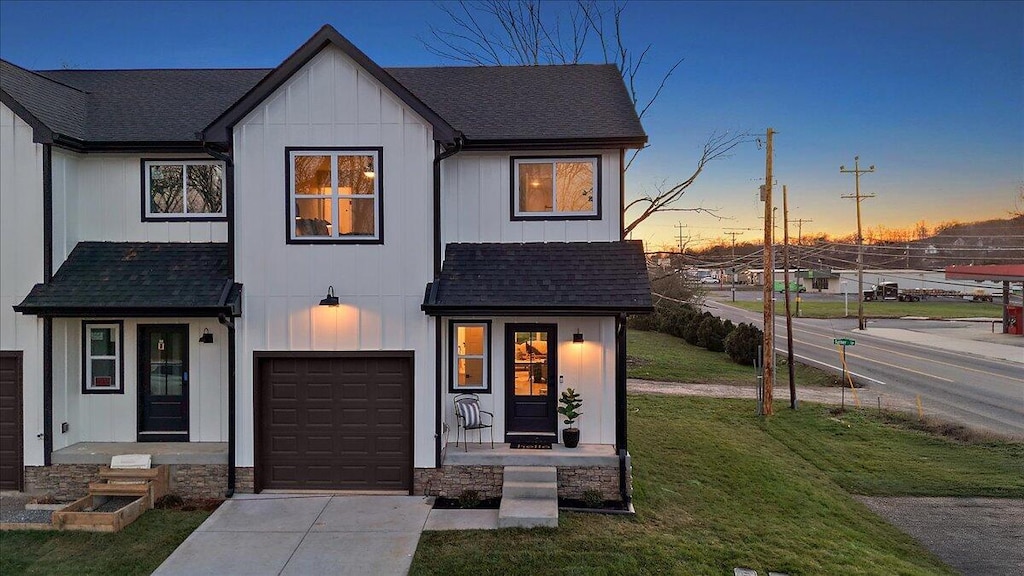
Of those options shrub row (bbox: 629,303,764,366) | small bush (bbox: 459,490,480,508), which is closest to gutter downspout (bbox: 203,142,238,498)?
small bush (bbox: 459,490,480,508)

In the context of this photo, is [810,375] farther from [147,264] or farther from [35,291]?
[35,291]

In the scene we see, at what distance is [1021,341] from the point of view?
28.3 m

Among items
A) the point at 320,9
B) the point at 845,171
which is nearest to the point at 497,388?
the point at 320,9

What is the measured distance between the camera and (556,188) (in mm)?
9648

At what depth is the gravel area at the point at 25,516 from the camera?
7.89 metres

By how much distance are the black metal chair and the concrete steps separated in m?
0.90

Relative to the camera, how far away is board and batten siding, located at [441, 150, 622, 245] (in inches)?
377

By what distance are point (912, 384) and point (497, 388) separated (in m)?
17.9

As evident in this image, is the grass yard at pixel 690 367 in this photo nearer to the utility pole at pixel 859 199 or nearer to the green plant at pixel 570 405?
the utility pole at pixel 859 199

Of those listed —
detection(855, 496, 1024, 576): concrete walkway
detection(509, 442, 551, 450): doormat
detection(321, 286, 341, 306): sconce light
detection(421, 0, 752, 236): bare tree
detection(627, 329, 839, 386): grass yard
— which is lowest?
detection(855, 496, 1024, 576): concrete walkway

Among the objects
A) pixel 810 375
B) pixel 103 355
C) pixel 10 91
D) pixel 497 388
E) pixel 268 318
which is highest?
pixel 10 91

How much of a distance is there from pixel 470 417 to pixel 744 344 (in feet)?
68.7

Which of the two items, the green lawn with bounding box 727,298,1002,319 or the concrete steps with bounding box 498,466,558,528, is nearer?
the concrete steps with bounding box 498,466,558,528

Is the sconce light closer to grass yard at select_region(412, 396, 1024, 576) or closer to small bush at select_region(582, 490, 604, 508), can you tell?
grass yard at select_region(412, 396, 1024, 576)
